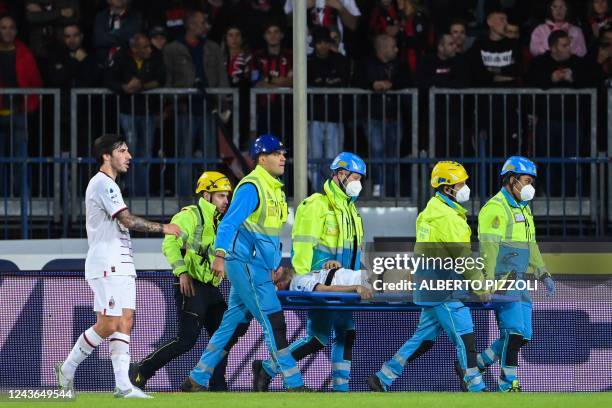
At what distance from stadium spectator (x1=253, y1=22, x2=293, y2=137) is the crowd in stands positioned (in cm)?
1

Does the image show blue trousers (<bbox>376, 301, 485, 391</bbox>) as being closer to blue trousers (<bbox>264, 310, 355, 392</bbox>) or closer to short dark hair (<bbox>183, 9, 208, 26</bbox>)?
blue trousers (<bbox>264, 310, 355, 392</bbox>)

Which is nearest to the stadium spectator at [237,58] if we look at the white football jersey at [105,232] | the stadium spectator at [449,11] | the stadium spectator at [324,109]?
the stadium spectator at [324,109]

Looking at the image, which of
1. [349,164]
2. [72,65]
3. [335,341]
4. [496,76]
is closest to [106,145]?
[349,164]

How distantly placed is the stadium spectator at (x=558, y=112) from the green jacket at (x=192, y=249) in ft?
14.1

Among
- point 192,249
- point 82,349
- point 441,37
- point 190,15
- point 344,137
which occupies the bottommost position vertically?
point 82,349

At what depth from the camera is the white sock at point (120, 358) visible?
13.4 metres

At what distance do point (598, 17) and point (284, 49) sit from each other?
11.0ft

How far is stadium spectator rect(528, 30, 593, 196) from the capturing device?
18609 mm

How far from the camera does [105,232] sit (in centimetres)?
1339

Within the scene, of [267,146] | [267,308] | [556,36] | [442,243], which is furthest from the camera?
[556,36]

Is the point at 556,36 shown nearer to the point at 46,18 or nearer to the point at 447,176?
the point at 447,176

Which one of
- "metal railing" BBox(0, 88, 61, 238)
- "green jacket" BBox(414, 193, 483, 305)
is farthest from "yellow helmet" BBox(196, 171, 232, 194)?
"metal railing" BBox(0, 88, 61, 238)

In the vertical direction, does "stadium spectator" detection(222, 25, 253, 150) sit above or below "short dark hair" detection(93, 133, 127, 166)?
above

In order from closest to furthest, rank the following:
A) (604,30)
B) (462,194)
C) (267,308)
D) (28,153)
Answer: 1. (267,308)
2. (462,194)
3. (28,153)
4. (604,30)
